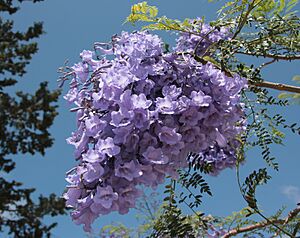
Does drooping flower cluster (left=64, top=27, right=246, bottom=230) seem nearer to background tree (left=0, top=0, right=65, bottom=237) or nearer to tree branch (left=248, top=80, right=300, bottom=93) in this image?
tree branch (left=248, top=80, right=300, bottom=93)

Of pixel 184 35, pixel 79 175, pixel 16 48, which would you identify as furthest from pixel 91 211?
pixel 16 48

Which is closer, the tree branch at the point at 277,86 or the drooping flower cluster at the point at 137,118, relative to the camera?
the drooping flower cluster at the point at 137,118

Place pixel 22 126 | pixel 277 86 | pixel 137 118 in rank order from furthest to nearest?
pixel 22 126
pixel 277 86
pixel 137 118

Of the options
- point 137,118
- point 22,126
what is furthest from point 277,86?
point 22,126

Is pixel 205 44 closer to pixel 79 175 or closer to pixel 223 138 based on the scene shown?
pixel 223 138

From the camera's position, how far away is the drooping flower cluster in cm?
107

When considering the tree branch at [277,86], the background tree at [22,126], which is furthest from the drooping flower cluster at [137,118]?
the background tree at [22,126]

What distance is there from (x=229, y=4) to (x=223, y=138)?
2.33ft

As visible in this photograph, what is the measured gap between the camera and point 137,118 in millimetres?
1093

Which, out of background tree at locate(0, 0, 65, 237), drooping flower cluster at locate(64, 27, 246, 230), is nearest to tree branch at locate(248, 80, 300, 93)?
drooping flower cluster at locate(64, 27, 246, 230)

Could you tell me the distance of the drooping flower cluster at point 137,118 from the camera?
1066 millimetres

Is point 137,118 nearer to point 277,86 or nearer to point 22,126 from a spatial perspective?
point 277,86

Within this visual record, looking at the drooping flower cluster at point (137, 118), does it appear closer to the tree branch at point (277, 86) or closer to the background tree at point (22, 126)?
the tree branch at point (277, 86)

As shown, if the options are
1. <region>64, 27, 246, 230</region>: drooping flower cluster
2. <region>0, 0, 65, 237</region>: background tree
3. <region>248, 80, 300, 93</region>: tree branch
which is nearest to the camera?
<region>64, 27, 246, 230</region>: drooping flower cluster
